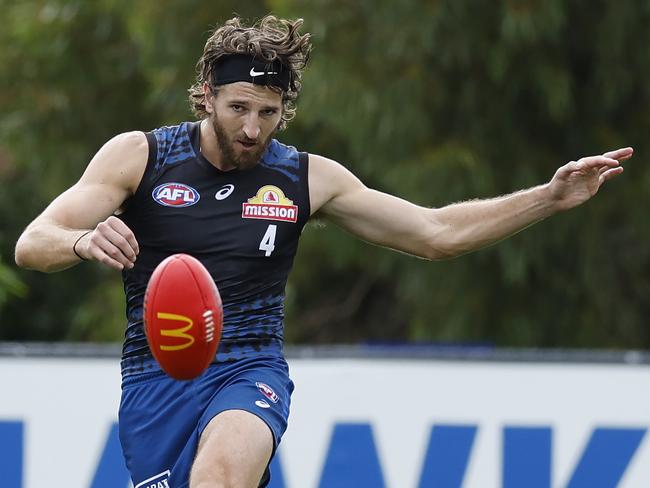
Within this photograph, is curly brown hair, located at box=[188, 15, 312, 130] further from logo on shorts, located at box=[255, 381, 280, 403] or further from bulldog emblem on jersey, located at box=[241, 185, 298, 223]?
logo on shorts, located at box=[255, 381, 280, 403]

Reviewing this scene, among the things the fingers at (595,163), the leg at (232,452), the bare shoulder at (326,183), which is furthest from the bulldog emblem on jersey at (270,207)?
the fingers at (595,163)

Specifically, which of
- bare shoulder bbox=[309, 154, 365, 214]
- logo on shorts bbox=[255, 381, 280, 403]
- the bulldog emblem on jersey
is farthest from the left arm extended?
logo on shorts bbox=[255, 381, 280, 403]

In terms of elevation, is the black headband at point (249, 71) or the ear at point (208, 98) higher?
the black headband at point (249, 71)

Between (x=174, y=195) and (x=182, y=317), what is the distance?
85 centimetres

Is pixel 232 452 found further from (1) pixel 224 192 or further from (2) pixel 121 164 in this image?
(2) pixel 121 164

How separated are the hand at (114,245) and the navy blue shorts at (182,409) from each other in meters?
0.86

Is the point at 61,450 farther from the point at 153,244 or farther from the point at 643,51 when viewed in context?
the point at 643,51

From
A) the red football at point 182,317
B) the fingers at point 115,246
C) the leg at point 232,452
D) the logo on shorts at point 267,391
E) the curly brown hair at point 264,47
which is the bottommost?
the leg at point 232,452

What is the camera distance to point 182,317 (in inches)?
190

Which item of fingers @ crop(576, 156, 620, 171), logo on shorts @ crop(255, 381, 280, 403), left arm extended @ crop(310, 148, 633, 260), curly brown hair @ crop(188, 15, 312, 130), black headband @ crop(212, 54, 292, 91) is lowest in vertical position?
logo on shorts @ crop(255, 381, 280, 403)

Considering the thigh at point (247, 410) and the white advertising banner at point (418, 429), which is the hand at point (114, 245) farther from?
the white advertising banner at point (418, 429)

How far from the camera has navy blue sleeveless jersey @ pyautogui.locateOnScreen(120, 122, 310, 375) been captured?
18.0ft

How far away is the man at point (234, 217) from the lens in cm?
534

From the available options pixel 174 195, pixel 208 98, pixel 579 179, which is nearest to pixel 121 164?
pixel 174 195
